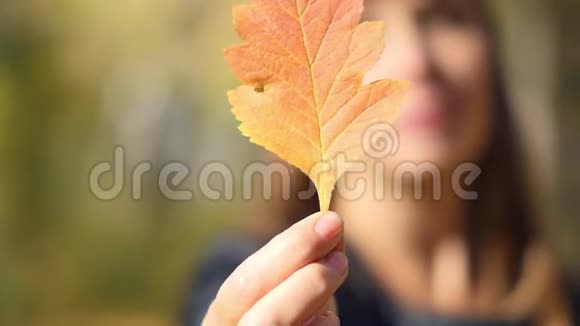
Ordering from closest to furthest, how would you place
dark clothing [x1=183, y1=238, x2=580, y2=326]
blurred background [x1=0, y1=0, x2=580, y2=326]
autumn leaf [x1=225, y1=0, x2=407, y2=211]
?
1. autumn leaf [x1=225, y1=0, x2=407, y2=211]
2. dark clothing [x1=183, y1=238, x2=580, y2=326]
3. blurred background [x1=0, y1=0, x2=580, y2=326]

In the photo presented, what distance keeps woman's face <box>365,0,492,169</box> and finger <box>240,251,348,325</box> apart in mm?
599

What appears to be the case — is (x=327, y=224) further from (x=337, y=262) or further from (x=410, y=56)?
(x=410, y=56)

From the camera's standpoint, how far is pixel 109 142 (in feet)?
3.94

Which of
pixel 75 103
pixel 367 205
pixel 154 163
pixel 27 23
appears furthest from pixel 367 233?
pixel 27 23

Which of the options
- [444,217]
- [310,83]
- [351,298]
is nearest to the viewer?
[310,83]

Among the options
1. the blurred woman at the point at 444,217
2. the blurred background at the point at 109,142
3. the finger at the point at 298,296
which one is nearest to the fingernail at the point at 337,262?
the finger at the point at 298,296

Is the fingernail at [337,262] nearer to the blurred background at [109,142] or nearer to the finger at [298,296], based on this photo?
the finger at [298,296]

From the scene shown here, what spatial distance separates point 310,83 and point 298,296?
110mm

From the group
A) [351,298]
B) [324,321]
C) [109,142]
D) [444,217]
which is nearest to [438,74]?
[444,217]

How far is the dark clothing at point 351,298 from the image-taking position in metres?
1.00

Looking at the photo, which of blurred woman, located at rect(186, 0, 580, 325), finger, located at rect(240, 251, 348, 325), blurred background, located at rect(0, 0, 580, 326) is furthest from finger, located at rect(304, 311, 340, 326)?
blurred background, located at rect(0, 0, 580, 326)

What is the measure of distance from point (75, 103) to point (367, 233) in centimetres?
52

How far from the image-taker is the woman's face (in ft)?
3.35

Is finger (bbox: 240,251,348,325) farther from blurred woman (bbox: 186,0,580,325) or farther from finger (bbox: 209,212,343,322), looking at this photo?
blurred woman (bbox: 186,0,580,325)
